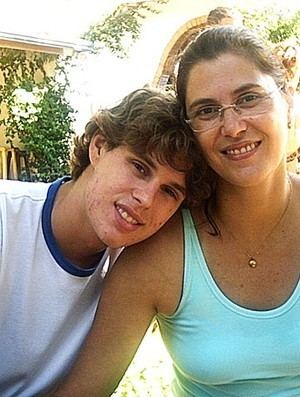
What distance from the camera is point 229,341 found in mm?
1652

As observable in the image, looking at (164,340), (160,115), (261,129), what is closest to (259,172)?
(261,129)

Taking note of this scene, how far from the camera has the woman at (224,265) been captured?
1.59 metres

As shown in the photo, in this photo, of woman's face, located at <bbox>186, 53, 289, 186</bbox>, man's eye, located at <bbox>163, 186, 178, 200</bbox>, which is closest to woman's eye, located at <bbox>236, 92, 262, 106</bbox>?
woman's face, located at <bbox>186, 53, 289, 186</bbox>

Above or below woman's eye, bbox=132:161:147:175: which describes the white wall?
above

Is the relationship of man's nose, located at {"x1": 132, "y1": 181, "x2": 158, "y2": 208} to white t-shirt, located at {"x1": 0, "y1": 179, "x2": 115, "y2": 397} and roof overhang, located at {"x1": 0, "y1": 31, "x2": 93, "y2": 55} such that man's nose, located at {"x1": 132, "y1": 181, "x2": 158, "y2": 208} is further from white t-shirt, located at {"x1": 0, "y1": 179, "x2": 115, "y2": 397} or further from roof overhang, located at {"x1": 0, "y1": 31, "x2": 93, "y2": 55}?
roof overhang, located at {"x1": 0, "y1": 31, "x2": 93, "y2": 55}

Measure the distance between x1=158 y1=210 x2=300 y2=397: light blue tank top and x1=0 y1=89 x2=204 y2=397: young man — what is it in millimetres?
186

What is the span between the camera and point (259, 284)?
1715 mm

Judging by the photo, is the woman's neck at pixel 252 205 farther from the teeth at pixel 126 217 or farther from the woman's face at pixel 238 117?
the teeth at pixel 126 217

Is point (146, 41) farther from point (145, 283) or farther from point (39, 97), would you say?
point (145, 283)

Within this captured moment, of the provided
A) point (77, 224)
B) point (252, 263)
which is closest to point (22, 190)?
point (77, 224)

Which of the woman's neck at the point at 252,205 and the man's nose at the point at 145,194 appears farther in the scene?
the woman's neck at the point at 252,205

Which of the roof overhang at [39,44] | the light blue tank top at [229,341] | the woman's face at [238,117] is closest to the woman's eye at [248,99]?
the woman's face at [238,117]

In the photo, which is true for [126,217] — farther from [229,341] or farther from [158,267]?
[229,341]

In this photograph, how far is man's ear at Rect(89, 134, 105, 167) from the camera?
1692mm
